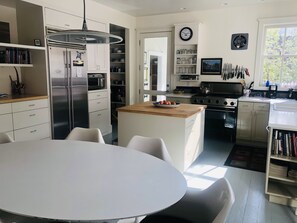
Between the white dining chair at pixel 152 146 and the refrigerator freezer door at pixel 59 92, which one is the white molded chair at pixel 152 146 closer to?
the white dining chair at pixel 152 146

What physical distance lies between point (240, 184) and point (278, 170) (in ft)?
1.88

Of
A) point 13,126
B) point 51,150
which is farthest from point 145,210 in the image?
point 13,126

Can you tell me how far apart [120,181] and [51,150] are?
0.86 m

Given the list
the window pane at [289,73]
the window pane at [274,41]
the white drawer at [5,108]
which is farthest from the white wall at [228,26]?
the white drawer at [5,108]

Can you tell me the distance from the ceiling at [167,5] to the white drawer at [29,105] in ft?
7.56

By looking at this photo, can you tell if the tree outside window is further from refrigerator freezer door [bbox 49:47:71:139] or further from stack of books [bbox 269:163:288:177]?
refrigerator freezer door [bbox 49:47:71:139]

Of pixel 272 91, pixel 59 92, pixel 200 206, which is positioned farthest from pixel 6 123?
pixel 272 91

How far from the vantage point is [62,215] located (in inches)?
41.5

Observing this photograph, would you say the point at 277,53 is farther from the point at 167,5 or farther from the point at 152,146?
the point at 152,146

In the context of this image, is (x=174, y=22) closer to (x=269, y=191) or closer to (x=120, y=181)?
(x=269, y=191)

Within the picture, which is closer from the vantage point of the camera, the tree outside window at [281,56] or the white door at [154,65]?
the tree outside window at [281,56]

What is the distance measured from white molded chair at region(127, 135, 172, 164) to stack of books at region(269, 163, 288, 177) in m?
1.25

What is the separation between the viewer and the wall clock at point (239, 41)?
5.04 meters

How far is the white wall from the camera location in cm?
481
